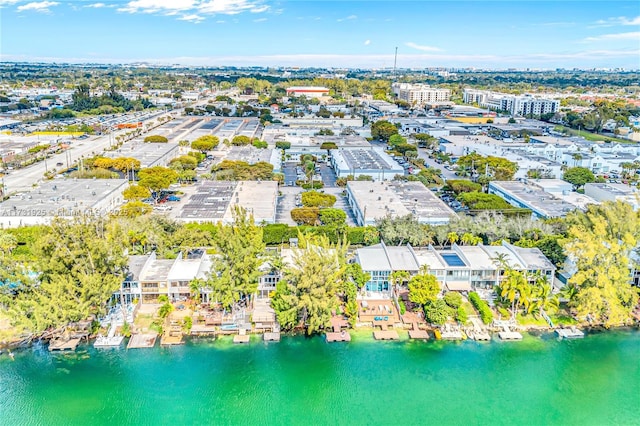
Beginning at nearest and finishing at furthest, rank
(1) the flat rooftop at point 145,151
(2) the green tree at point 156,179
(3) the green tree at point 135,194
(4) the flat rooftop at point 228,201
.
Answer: (4) the flat rooftop at point 228,201 < (3) the green tree at point 135,194 < (2) the green tree at point 156,179 < (1) the flat rooftop at point 145,151

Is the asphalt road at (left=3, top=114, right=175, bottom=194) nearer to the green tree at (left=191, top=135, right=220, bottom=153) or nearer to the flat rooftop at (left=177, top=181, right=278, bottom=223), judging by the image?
the green tree at (left=191, top=135, right=220, bottom=153)

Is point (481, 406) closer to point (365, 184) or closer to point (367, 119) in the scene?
point (365, 184)

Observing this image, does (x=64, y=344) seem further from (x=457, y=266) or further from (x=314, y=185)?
(x=314, y=185)

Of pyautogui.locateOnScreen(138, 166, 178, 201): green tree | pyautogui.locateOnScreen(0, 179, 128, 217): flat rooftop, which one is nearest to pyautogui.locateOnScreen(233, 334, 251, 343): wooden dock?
pyautogui.locateOnScreen(0, 179, 128, 217): flat rooftop

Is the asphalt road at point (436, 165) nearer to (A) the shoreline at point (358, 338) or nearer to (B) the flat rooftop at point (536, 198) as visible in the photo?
(B) the flat rooftop at point (536, 198)

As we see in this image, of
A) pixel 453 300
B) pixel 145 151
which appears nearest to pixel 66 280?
pixel 453 300

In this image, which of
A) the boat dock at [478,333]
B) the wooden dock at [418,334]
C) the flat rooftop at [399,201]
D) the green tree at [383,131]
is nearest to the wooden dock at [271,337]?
the wooden dock at [418,334]

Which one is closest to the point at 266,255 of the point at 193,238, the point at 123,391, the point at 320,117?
the point at 193,238
